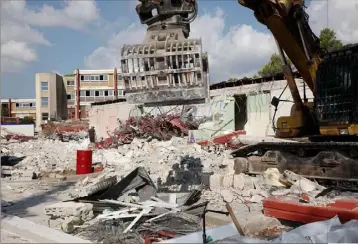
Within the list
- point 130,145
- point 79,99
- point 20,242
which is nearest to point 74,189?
point 20,242

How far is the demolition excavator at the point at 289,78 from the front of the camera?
8508 millimetres

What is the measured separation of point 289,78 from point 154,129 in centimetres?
1044

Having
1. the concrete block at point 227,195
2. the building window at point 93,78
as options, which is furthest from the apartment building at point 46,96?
the concrete block at point 227,195

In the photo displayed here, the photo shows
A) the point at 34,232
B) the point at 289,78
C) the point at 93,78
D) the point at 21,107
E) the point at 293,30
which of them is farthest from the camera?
the point at 21,107

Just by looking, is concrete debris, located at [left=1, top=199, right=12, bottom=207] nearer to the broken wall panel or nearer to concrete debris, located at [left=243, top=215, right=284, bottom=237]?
the broken wall panel

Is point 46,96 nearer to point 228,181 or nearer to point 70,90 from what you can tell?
point 70,90

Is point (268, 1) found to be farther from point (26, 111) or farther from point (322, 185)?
point (26, 111)

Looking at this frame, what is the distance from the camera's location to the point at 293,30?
380 inches

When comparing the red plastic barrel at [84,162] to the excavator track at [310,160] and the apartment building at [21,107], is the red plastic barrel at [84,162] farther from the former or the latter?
the apartment building at [21,107]

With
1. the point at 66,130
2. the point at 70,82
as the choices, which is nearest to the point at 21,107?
the point at 70,82

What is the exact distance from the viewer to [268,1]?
29.9 ft

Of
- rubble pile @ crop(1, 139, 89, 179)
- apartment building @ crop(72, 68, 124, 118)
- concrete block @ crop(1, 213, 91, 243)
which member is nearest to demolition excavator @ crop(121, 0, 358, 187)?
concrete block @ crop(1, 213, 91, 243)

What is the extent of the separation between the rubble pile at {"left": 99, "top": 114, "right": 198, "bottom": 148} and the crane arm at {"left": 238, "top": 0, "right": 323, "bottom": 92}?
10780 millimetres

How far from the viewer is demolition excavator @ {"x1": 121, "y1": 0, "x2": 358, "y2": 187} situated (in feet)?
27.9
